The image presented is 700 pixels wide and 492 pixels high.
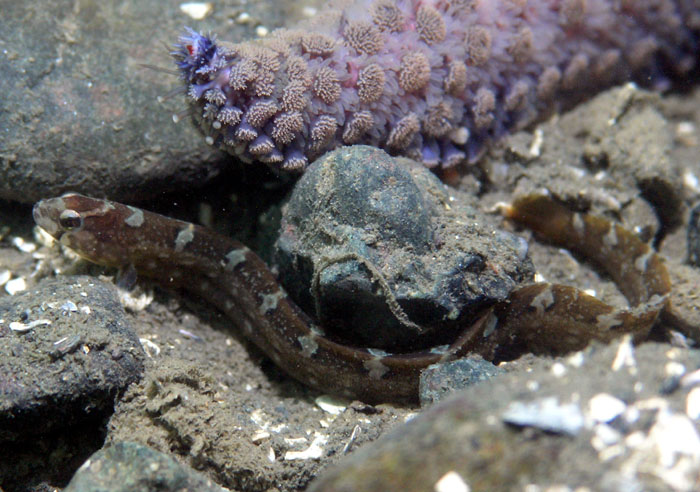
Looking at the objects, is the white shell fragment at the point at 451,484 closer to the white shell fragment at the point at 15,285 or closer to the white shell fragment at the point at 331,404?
the white shell fragment at the point at 331,404

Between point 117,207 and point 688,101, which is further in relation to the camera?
point 688,101

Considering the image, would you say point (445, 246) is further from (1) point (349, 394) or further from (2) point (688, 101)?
(2) point (688, 101)

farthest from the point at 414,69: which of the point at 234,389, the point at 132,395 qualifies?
the point at 132,395

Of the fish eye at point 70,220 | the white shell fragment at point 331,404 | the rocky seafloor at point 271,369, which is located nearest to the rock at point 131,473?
the rocky seafloor at point 271,369

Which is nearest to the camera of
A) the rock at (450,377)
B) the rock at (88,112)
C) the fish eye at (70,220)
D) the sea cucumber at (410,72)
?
the rock at (450,377)

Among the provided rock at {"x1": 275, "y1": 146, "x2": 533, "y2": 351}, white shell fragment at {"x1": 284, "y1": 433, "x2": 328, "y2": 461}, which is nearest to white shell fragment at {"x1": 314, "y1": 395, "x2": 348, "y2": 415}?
white shell fragment at {"x1": 284, "y1": 433, "x2": 328, "y2": 461}

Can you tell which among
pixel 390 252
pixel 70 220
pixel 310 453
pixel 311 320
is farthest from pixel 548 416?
pixel 70 220

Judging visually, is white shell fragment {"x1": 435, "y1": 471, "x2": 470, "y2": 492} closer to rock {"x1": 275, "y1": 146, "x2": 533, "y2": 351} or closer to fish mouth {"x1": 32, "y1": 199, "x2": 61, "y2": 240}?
rock {"x1": 275, "y1": 146, "x2": 533, "y2": 351}
